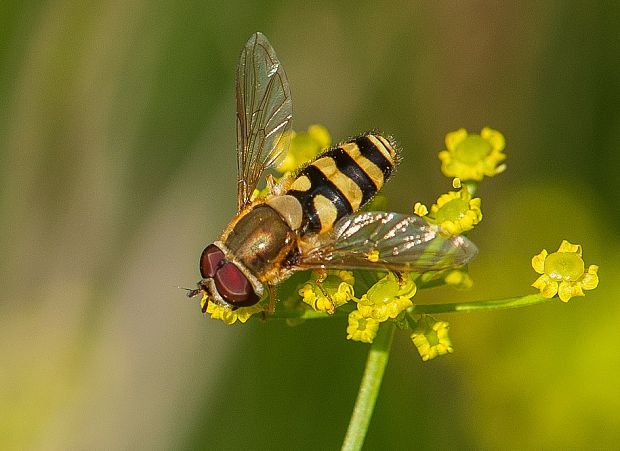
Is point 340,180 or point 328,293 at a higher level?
point 340,180

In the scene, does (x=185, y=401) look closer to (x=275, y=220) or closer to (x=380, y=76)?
(x=275, y=220)

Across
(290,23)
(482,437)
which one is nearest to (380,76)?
(290,23)

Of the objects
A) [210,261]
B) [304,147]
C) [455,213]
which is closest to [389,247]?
[455,213]

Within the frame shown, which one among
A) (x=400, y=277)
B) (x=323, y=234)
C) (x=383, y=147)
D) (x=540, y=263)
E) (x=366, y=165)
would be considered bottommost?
(x=400, y=277)

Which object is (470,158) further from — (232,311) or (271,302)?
(232,311)

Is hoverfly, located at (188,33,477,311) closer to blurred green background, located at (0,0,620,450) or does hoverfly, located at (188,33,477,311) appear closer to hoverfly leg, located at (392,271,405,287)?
hoverfly leg, located at (392,271,405,287)

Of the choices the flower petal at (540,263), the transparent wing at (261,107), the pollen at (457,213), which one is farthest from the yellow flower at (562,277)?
the transparent wing at (261,107)

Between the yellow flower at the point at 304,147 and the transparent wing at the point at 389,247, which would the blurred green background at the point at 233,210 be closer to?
the yellow flower at the point at 304,147
